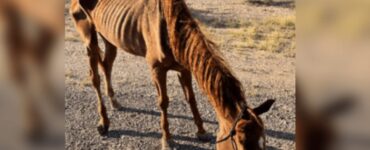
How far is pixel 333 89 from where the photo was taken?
1.26m

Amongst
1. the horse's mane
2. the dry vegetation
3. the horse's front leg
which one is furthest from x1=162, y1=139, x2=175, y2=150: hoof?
the dry vegetation

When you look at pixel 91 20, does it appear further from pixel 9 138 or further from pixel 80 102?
pixel 9 138

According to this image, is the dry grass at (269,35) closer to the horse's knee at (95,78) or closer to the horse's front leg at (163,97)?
the horse's front leg at (163,97)

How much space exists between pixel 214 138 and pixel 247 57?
0.35 metres

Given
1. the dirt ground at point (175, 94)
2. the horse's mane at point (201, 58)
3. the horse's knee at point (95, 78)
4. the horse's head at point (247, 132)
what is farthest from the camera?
the horse's knee at point (95, 78)

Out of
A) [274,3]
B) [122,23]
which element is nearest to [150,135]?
[122,23]

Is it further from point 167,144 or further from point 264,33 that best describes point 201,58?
point 167,144

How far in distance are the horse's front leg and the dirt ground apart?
5 cm

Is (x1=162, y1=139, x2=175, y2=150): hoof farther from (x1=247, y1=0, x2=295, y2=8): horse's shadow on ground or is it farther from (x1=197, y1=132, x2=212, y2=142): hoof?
(x1=247, y1=0, x2=295, y2=8): horse's shadow on ground

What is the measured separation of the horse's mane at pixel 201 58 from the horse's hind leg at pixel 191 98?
17 centimetres

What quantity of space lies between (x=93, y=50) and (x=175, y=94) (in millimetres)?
379

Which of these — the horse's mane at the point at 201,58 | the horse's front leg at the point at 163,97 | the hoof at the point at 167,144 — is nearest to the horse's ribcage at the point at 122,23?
the horse's front leg at the point at 163,97

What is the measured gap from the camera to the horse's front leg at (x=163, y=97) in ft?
6.63

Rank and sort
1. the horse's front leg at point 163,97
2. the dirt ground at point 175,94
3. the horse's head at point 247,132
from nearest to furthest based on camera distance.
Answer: the horse's head at point 247,132
the dirt ground at point 175,94
the horse's front leg at point 163,97
